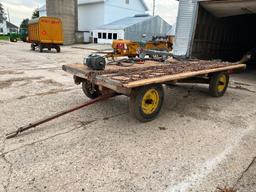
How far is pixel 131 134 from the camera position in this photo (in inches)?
155

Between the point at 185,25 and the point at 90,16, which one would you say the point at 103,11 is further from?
the point at 185,25

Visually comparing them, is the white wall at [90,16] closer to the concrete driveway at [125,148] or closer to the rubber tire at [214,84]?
the rubber tire at [214,84]

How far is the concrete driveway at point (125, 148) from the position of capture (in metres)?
2.72

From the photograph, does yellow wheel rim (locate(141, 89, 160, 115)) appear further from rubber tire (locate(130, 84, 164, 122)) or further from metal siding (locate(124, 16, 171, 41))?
metal siding (locate(124, 16, 171, 41))

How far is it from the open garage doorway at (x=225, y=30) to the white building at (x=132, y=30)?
1922 cm

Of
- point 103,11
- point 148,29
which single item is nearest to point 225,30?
point 148,29

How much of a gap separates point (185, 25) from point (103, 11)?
30626 millimetres

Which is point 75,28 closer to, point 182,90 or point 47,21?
point 47,21

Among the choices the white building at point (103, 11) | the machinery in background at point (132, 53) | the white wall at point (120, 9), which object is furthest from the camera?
the white wall at point (120, 9)

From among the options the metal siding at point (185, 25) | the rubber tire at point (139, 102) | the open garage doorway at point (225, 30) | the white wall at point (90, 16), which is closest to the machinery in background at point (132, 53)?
the metal siding at point (185, 25)

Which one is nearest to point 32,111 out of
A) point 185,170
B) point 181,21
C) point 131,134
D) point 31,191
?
point 131,134

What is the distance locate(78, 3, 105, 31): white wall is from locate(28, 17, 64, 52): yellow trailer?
765 inches

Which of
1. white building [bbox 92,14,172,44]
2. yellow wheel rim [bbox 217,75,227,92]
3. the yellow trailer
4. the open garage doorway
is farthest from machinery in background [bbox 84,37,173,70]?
white building [bbox 92,14,172,44]

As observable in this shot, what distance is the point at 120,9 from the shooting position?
40.4 m
